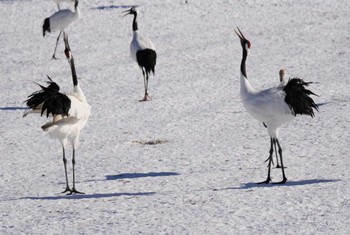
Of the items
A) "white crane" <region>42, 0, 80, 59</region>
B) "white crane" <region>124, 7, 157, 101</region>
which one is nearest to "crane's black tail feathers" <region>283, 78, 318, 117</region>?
"white crane" <region>124, 7, 157, 101</region>

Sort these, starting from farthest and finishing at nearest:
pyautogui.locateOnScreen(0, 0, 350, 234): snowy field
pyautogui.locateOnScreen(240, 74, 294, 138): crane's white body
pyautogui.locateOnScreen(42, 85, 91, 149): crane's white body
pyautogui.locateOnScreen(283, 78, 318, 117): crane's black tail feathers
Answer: pyautogui.locateOnScreen(240, 74, 294, 138): crane's white body
pyautogui.locateOnScreen(283, 78, 318, 117): crane's black tail feathers
pyautogui.locateOnScreen(42, 85, 91, 149): crane's white body
pyautogui.locateOnScreen(0, 0, 350, 234): snowy field

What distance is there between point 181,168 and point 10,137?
4.07 meters

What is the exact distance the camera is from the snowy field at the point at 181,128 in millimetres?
9367

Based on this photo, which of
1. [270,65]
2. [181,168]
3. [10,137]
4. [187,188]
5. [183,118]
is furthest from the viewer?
[270,65]

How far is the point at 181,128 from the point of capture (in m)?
14.7

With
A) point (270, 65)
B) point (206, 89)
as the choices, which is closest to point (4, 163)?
point (206, 89)

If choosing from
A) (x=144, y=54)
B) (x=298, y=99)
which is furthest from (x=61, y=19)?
(x=298, y=99)

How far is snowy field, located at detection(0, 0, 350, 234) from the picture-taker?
30.7ft

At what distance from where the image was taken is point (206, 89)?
1806 centimetres

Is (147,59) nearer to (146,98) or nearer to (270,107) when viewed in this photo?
(146,98)

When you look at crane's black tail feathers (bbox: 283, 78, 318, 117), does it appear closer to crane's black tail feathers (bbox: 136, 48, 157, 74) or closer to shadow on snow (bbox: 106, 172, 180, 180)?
shadow on snow (bbox: 106, 172, 180, 180)

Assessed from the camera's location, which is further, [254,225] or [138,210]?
[138,210]

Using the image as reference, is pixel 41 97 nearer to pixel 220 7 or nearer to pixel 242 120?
pixel 242 120

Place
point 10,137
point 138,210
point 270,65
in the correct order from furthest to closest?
point 270,65, point 10,137, point 138,210
